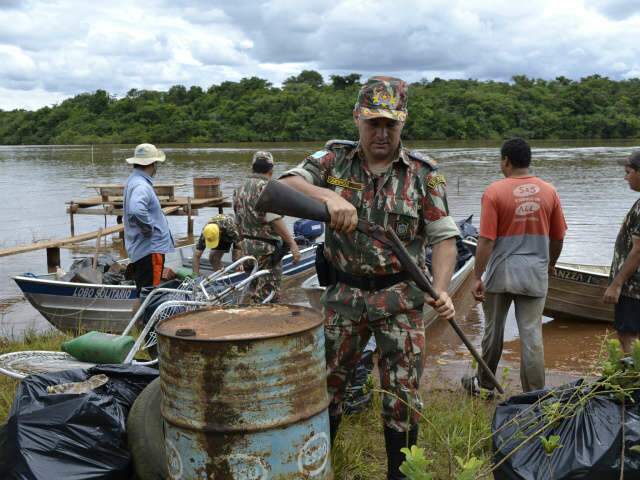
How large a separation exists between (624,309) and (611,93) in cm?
7420

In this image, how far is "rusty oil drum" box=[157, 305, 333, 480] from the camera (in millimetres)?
2430

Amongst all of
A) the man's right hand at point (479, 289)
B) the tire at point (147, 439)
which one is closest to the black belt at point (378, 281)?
the tire at point (147, 439)

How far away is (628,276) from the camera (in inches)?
188

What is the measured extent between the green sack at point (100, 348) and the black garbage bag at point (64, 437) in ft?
2.28

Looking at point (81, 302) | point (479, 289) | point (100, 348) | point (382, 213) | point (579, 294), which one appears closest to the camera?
point (382, 213)

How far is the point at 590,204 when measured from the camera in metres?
21.5

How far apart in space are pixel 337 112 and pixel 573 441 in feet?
214

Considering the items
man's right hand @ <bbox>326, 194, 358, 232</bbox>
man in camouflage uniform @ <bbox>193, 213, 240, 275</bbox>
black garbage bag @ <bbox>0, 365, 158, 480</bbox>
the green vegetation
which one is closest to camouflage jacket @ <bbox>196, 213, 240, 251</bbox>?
man in camouflage uniform @ <bbox>193, 213, 240, 275</bbox>

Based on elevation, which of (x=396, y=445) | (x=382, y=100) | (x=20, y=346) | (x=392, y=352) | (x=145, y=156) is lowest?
(x=20, y=346)

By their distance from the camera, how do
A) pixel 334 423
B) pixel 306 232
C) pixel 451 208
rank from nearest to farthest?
pixel 334 423 → pixel 306 232 → pixel 451 208

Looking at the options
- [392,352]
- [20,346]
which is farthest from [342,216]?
[20,346]

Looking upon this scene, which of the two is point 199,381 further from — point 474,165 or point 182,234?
point 474,165

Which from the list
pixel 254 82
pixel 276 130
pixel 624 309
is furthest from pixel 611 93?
pixel 624 309

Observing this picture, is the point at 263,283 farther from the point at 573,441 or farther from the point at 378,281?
the point at 573,441
